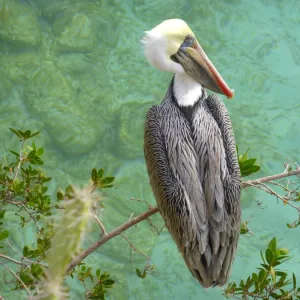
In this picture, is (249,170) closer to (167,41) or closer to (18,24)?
(167,41)

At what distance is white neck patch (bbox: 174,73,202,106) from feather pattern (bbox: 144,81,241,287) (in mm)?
41

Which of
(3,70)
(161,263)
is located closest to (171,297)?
(161,263)

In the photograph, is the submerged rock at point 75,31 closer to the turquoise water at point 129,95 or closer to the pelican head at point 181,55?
the turquoise water at point 129,95

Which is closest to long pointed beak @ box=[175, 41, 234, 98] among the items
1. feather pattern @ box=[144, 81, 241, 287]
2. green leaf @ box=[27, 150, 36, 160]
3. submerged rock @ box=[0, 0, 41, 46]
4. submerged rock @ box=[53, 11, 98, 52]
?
feather pattern @ box=[144, 81, 241, 287]

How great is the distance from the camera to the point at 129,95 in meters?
4.79

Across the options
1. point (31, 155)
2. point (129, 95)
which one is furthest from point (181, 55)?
point (129, 95)

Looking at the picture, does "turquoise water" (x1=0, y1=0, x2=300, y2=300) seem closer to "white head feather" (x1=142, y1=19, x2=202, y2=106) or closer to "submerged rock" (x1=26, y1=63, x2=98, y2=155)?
"submerged rock" (x1=26, y1=63, x2=98, y2=155)

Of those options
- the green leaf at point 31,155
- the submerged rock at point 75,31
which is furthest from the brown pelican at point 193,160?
the submerged rock at point 75,31

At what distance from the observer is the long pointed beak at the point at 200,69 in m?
2.40

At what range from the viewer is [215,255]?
213cm

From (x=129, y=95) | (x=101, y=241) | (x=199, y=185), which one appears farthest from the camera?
(x=129, y=95)

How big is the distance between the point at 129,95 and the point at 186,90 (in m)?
2.38

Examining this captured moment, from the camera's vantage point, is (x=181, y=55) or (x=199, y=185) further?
(x=181, y=55)

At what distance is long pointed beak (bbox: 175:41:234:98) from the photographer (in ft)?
7.89
